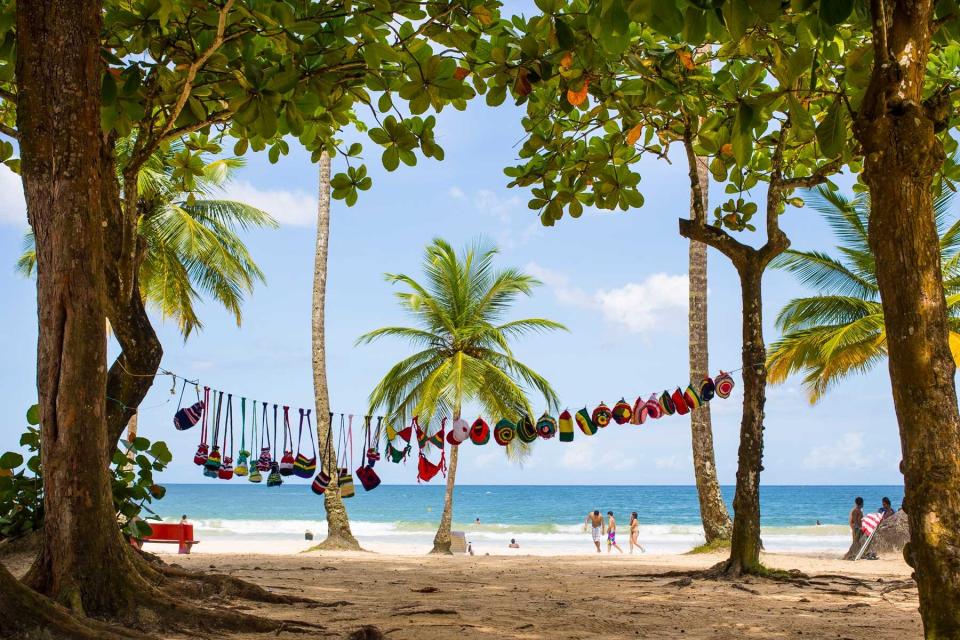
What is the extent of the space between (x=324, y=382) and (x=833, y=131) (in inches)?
504

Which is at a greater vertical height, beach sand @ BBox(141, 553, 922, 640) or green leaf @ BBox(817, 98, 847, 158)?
green leaf @ BBox(817, 98, 847, 158)

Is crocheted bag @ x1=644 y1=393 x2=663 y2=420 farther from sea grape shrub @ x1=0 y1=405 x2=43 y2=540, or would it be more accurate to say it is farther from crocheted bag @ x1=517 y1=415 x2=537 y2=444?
sea grape shrub @ x1=0 y1=405 x2=43 y2=540

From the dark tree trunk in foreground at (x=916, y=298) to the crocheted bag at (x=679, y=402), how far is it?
21.2ft

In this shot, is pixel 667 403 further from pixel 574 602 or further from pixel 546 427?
pixel 574 602

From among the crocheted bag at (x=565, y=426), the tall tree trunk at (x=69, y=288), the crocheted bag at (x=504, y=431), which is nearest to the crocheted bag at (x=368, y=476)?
the crocheted bag at (x=504, y=431)

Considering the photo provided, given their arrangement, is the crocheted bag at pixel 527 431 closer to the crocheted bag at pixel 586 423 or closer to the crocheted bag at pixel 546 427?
the crocheted bag at pixel 546 427

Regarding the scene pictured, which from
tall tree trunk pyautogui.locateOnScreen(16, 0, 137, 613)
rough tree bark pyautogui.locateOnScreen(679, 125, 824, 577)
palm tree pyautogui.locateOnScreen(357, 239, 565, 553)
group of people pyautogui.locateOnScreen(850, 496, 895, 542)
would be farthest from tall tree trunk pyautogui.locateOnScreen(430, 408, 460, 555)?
tall tree trunk pyautogui.locateOnScreen(16, 0, 137, 613)

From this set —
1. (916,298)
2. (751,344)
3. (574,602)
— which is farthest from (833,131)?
(751,344)

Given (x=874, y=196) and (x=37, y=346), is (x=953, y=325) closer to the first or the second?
(x=874, y=196)

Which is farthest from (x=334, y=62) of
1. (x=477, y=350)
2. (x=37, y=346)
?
(x=477, y=350)

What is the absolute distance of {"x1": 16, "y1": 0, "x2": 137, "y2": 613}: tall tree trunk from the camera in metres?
3.36

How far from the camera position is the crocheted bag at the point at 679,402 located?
921 centimetres

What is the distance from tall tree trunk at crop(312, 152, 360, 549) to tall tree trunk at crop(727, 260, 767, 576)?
8.60 metres

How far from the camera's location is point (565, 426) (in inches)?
396
